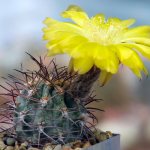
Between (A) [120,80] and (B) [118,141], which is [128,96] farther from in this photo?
(B) [118,141]

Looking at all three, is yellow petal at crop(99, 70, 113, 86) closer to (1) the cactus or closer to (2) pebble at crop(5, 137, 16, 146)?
(1) the cactus

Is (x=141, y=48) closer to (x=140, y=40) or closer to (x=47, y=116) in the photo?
(x=140, y=40)

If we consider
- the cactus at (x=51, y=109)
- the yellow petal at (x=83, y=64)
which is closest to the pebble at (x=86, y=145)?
the cactus at (x=51, y=109)

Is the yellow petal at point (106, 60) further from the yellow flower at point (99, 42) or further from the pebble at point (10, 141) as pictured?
the pebble at point (10, 141)

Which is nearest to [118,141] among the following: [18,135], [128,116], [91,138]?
[91,138]

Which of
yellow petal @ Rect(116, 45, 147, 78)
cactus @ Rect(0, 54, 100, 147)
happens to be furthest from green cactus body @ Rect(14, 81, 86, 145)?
yellow petal @ Rect(116, 45, 147, 78)

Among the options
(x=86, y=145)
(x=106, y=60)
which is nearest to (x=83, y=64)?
(x=106, y=60)

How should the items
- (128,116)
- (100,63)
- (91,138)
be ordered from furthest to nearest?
→ (128,116)
(91,138)
(100,63)
